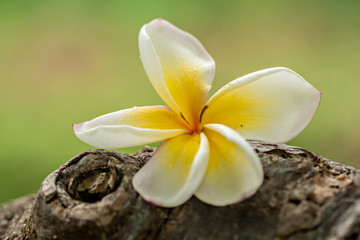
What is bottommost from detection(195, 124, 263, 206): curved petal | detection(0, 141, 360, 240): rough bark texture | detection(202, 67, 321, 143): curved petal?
detection(0, 141, 360, 240): rough bark texture

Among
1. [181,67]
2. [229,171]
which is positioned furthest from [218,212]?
[181,67]

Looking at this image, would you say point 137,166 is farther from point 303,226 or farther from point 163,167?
point 303,226

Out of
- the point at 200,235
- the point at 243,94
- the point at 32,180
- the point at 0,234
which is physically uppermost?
the point at 243,94

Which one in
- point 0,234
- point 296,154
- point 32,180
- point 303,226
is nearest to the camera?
point 303,226

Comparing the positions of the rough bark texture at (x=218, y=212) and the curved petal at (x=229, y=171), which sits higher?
the curved petal at (x=229, y=171)

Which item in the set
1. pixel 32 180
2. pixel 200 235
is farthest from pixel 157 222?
pixel 32 180

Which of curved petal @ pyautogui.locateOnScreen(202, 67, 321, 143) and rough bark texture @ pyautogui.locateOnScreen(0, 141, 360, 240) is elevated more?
curved petal @ pyautogui.locateOnScreen(202, 67, 321, 143)
